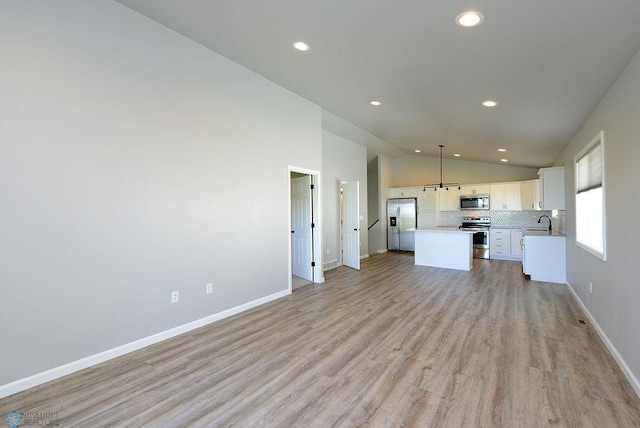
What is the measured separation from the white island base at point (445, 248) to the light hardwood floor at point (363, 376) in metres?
2.43

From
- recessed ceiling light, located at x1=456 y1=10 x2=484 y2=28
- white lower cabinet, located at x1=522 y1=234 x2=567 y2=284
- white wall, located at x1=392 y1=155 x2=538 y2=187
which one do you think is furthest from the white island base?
recessed ceiling light, located at x1=456 y1=10 x2=484 y2=28

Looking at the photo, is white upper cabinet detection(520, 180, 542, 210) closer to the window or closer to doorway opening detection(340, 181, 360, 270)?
the window

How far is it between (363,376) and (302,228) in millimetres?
3507

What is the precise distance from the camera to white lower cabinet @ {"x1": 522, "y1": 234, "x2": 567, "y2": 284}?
202 inches

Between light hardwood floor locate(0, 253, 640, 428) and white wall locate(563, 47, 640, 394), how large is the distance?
0.97ft

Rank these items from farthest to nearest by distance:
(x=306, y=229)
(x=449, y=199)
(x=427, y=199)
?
(x=427, y=199)
(x=449, y=199)
(x=306, y=229)

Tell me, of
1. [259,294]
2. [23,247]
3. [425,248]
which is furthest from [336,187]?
[23,247]

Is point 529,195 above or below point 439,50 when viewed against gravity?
below

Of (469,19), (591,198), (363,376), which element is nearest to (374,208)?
(591,198)

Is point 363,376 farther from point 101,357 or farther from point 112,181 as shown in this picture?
point 112,181

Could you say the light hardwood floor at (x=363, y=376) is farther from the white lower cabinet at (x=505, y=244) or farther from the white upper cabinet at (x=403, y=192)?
the white upper cabinet at (x=403, y=192)

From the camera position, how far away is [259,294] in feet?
13.5

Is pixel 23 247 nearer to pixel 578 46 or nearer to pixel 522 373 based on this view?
pixel 522 373

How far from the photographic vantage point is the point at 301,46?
10.1 feet
